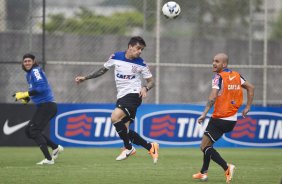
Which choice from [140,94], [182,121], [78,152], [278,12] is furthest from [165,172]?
[278,12]

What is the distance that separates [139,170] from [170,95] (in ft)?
33.6

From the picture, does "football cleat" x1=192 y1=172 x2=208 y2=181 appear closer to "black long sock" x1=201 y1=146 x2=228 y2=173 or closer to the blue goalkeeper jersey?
"black long sock" x1=201 y1=146 x2=228 y2=173

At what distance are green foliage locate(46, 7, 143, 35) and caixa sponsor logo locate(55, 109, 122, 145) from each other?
276cm

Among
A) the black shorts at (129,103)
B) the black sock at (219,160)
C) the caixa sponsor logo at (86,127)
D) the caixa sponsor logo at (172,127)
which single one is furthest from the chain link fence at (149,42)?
the black sock at (219,160)

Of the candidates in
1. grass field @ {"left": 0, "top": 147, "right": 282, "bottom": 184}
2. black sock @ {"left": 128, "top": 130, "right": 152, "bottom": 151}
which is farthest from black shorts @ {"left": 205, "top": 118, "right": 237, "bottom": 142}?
black sock @ {"left": 128, "top": 130, "right": 152, "bottom": 151}

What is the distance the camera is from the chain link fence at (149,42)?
2156 cm

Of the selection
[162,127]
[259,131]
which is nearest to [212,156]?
[162,127]

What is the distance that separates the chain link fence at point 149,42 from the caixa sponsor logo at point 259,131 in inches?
45.2

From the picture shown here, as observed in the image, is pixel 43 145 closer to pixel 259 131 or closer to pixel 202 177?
pixel 202 177

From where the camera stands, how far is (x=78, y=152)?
1892cm

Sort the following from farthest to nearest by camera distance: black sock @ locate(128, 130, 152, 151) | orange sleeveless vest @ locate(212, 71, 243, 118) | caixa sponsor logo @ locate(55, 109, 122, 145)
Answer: caixa sponsor logo @ locate(55, 109, 122, 145), black sock @ locate(128, 130, 152, 151), orange sleeveless vest @ locate(212, 71, 243, 118)

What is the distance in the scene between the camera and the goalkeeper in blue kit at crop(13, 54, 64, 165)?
50.0ft

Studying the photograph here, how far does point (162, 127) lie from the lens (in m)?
21.2

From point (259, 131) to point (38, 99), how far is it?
7.98 metres
